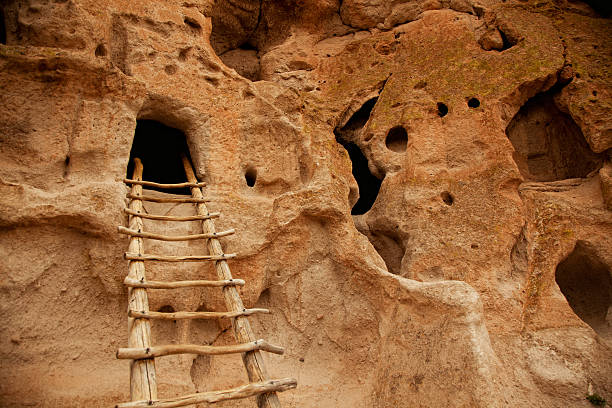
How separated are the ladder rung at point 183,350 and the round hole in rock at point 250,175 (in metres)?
1.89

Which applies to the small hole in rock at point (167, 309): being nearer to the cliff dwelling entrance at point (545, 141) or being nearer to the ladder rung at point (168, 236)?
the ladder rung at point (168, 236)

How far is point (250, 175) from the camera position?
171 inches

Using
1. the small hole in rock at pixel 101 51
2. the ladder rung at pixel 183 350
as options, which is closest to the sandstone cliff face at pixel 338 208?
the small hole in rock at pixel 101 51

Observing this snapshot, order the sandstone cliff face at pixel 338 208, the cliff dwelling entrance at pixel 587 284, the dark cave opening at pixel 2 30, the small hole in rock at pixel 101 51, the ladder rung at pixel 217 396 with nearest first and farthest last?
the ladder rung at pixel 217 396 < the sandstone cliff face at pixel 338 208 < the small hole in rock at pixel 101 51 < the dark cave opening at pixel 2 30 < the cliff dwelling entrance at pixel 587 284

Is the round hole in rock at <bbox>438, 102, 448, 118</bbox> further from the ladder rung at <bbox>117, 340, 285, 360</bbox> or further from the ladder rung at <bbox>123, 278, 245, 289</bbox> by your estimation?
the ladder rung at <bbox>117, 340, 285, 360</bbox>

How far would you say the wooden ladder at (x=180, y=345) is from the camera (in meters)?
2.25

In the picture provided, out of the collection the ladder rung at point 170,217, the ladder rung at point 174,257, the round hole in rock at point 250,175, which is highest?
the round hole in rock at point 250,175

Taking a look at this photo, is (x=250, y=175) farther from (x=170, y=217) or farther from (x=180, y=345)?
(x=180, y=345)

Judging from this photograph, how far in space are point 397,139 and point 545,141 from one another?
5.67 feet

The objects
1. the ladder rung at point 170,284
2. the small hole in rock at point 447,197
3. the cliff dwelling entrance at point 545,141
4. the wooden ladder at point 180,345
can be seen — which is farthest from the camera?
the cliff dwelling entrance at point 545,141

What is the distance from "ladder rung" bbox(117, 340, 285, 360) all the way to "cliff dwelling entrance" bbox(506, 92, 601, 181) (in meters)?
3.91

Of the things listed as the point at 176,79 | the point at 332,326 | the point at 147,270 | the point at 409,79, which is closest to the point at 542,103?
the point at 409,79

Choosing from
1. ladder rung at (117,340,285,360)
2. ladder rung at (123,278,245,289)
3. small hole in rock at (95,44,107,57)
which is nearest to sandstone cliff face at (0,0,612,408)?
small hole in rock at (95,44,107,57)

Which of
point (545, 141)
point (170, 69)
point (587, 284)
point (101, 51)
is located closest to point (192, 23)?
point (170, 69)
